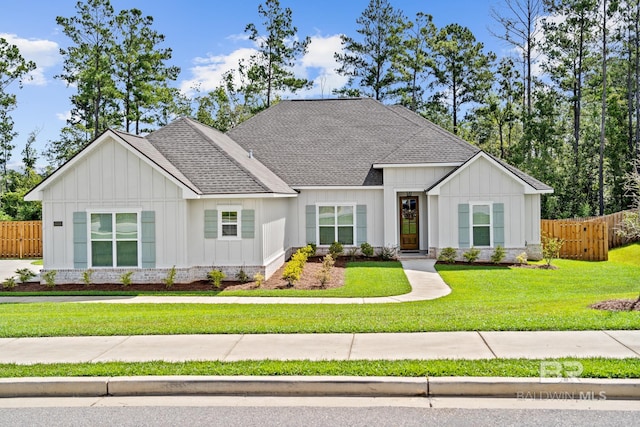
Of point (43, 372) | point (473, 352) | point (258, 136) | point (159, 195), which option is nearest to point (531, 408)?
point (473, 352)

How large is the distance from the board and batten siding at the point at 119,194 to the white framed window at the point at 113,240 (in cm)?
36

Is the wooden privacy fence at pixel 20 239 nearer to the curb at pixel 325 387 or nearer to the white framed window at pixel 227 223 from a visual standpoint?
the white framed window at pixel 227 223

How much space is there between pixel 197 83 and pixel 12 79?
56.0ft

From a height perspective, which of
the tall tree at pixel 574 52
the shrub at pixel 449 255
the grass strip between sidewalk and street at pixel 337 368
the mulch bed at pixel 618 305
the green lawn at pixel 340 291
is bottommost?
the green lawn at pixel 340 291

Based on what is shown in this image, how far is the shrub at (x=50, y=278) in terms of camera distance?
55.7ft

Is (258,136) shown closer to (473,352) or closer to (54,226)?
(54,226)

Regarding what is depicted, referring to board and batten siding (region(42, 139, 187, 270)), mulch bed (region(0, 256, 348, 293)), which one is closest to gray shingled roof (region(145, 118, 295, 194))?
board and batten siding (region(42, 139, 187, 270))

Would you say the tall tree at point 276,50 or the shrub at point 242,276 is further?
the tall tree at point 276,50

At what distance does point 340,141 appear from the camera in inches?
1032

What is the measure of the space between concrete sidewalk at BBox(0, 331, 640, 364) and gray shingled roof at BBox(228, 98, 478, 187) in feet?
46.5

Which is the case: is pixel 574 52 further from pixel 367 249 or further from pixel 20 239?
pixel 20 239

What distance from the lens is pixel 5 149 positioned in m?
52.9

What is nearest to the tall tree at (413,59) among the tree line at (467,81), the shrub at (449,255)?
the tree line at (467,81)

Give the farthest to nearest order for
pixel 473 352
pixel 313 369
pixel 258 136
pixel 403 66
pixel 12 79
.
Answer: pixel 403 66, pixel 12 79, pixel 258 136, pixel 473 352, pixel 313 369
